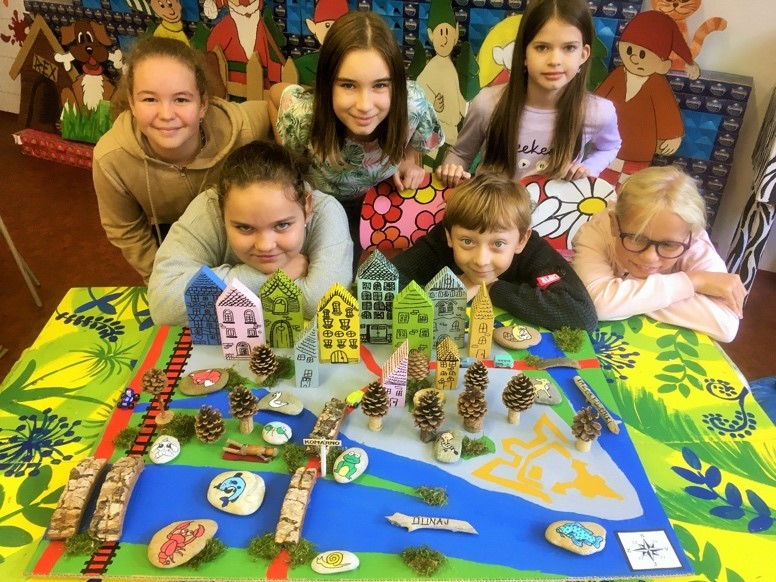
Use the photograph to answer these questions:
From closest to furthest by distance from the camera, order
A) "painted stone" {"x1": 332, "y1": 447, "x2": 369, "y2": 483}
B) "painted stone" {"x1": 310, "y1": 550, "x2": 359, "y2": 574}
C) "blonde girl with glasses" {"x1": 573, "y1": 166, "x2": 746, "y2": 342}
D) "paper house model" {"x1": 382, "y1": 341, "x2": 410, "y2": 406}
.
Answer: "painted stone" {"x1": 310, "y1": 550, "x2": 359, "y2": 574} < "painted stone" {"x1": 332, "y1": 447, "x2": 369, "y2": 483} < "paper house model" {"x1": 382, "y1": 341, "x2": 410, "y2": 406} < "blonde girl with glasses" {"x1": 573, "y1": 166, "x2": 746, "y2": 342}

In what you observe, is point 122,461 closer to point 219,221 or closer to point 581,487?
point 219,221

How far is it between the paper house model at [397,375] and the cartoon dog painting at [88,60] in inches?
112

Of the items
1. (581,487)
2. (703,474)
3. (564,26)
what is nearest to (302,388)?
(581,487)

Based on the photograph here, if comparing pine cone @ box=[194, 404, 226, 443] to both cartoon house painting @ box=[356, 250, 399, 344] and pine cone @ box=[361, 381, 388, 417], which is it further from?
cartoon house painting @ box=[356, 250, 399, 344]

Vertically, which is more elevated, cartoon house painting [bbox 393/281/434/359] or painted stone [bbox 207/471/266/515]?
cartoon house painting [bbox 393/281/434/359]

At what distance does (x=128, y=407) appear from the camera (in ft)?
3.77

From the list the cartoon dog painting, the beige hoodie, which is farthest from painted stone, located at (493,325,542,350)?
the cartoon dog painting

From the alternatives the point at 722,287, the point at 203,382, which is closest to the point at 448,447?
the point at 203,382

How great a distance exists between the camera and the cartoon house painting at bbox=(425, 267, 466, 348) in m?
1.22

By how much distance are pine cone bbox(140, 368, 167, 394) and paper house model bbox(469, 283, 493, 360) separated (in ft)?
2.01

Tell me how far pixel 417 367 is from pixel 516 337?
9.9 inches

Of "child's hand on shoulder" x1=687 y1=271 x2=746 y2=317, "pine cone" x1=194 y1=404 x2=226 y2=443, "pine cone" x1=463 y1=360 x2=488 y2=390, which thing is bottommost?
"pine cone" x1=194 y1=404 x2=226 y2=443

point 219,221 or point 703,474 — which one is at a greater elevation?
point 219,221

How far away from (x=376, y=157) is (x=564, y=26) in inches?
24.8
